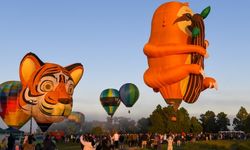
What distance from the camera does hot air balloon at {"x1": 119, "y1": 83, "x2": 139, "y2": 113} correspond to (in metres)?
42.0

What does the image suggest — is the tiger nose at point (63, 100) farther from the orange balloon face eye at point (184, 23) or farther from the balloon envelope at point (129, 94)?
the balloon envelope at point (129, 94)

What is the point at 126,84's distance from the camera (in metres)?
43.5

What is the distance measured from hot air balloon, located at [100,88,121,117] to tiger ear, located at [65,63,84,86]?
13.5 metres

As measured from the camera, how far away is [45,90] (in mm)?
25969

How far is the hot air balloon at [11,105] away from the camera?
30984 mm

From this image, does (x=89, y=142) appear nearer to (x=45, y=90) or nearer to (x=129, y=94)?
(x=45, y=90)

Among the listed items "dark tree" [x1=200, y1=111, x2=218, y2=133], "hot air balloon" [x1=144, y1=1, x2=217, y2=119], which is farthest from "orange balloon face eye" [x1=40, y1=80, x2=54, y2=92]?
"dark tree" [x1=200, y1=111, x2=218, y2=133]

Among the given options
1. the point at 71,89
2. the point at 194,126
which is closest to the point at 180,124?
the point at 194,126

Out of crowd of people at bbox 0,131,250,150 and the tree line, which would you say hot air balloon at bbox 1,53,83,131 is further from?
the tree line

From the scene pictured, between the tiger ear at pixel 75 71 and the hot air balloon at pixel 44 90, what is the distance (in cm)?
143

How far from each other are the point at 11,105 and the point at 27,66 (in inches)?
217

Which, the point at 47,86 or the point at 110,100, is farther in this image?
the point at 110,100

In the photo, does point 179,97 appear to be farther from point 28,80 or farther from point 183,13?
point 28,80

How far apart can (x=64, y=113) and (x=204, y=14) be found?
10737 mm
